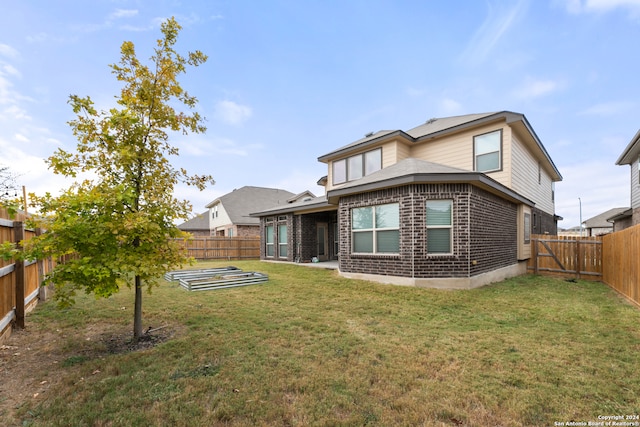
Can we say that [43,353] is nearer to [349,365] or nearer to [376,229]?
[349,365]

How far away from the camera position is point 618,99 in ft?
48.7

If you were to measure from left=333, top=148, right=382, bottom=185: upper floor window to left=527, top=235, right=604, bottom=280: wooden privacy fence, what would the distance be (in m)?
7.34

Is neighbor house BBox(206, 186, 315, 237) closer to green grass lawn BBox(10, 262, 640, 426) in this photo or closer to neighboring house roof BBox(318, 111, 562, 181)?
neighboring house roof BBox(318, 111, 562, 181)

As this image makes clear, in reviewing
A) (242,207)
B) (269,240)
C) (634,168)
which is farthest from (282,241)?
(634,168)

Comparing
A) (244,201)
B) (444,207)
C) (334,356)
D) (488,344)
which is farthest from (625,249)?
(244,201)

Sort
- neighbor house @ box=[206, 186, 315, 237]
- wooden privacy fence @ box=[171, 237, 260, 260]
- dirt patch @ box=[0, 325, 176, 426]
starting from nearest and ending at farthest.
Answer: dirt patch @ box=[0, 325, 176, 426]
wooden privacy fence @ box=[171, 237, 260, 260]
neighbor house @ box=[206, 186, 315, 237]

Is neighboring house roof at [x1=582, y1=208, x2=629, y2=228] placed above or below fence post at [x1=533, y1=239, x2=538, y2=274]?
above

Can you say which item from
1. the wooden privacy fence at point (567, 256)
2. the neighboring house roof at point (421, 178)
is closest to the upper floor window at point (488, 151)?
the neighboring house roof at point (421, 178)

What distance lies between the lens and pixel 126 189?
3.78 meters

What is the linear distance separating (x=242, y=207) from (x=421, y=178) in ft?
73.5

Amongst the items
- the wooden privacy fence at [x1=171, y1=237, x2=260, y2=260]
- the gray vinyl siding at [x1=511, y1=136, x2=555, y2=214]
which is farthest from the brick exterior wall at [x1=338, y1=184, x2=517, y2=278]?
the wooden privacy fence at [x1=171, y1=237, x2=260, y2=260]

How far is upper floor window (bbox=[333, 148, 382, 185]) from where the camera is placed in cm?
1323

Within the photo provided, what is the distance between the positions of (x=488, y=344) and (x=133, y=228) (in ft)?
16.2

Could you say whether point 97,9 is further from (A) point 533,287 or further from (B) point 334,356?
(A) point 533,287
